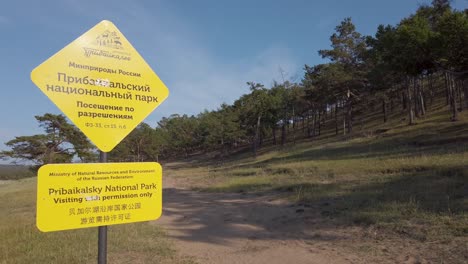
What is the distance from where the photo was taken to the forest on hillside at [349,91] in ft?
67.6

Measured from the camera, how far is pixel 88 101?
9.98 feet

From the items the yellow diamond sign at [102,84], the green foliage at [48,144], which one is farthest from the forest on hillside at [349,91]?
the yellow diamond sign at [102,84]

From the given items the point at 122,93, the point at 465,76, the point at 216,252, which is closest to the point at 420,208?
the point at 216,252

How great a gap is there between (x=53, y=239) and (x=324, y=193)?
777 cm

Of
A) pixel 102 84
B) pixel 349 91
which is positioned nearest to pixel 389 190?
pixel 102 84

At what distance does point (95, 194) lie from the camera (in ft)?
9.66

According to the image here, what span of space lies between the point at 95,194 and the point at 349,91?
125ft

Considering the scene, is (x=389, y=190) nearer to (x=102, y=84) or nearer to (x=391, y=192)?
(x=391, y=192)

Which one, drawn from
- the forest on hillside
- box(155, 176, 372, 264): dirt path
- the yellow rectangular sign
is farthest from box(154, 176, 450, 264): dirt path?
the forest on hillside

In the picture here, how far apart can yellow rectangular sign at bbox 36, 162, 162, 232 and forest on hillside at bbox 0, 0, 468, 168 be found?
19.8 m

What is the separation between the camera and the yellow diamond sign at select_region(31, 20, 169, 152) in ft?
9.64

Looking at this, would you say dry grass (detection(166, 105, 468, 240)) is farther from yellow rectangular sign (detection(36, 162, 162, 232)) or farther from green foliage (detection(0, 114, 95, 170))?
green foliage (detection(0, 114, 95, 170))

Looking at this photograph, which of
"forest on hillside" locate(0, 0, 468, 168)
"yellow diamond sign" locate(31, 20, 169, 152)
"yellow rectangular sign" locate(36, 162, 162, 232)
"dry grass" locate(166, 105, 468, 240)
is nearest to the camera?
"yellow rectangular sign" locate(36, 162, 162, 232)

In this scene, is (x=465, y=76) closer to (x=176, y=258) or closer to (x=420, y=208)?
(x=420, y=208)
